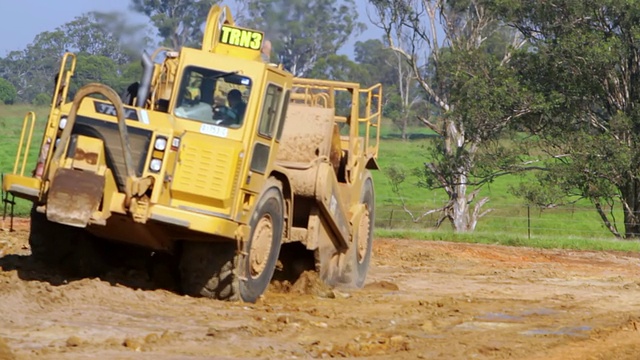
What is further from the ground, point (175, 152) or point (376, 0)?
point (376, 0)

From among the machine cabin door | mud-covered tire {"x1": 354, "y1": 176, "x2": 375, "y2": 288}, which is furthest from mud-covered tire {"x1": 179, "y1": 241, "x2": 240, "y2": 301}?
mud-covered tire {"x1": 354, "y1": 176, "x2": 375, "y2": 288}

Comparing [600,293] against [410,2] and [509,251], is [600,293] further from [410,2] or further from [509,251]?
[410,2]

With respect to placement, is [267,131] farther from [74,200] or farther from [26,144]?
[26,144]

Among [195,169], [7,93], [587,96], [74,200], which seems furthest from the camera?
[7,93]

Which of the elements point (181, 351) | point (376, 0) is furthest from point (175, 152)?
point (376, 0)

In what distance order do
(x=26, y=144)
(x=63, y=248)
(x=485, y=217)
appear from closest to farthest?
1. (x=26, y=144)
2. (x=63, y=248)
3. (x=485, y=217)

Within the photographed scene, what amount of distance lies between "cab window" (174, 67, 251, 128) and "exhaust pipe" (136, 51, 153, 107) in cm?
40

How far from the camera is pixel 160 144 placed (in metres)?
11.7

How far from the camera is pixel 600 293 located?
15.8 meters

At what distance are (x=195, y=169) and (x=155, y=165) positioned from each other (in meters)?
0.40

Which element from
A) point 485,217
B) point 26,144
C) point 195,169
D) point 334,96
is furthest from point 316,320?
point 485,217

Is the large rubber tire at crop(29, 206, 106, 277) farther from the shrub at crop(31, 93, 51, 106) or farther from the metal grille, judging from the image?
the shrub at crop(31, 93, 51, 106)

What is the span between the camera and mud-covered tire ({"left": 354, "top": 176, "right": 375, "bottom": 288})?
52.6 feet

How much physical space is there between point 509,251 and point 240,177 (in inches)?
541
